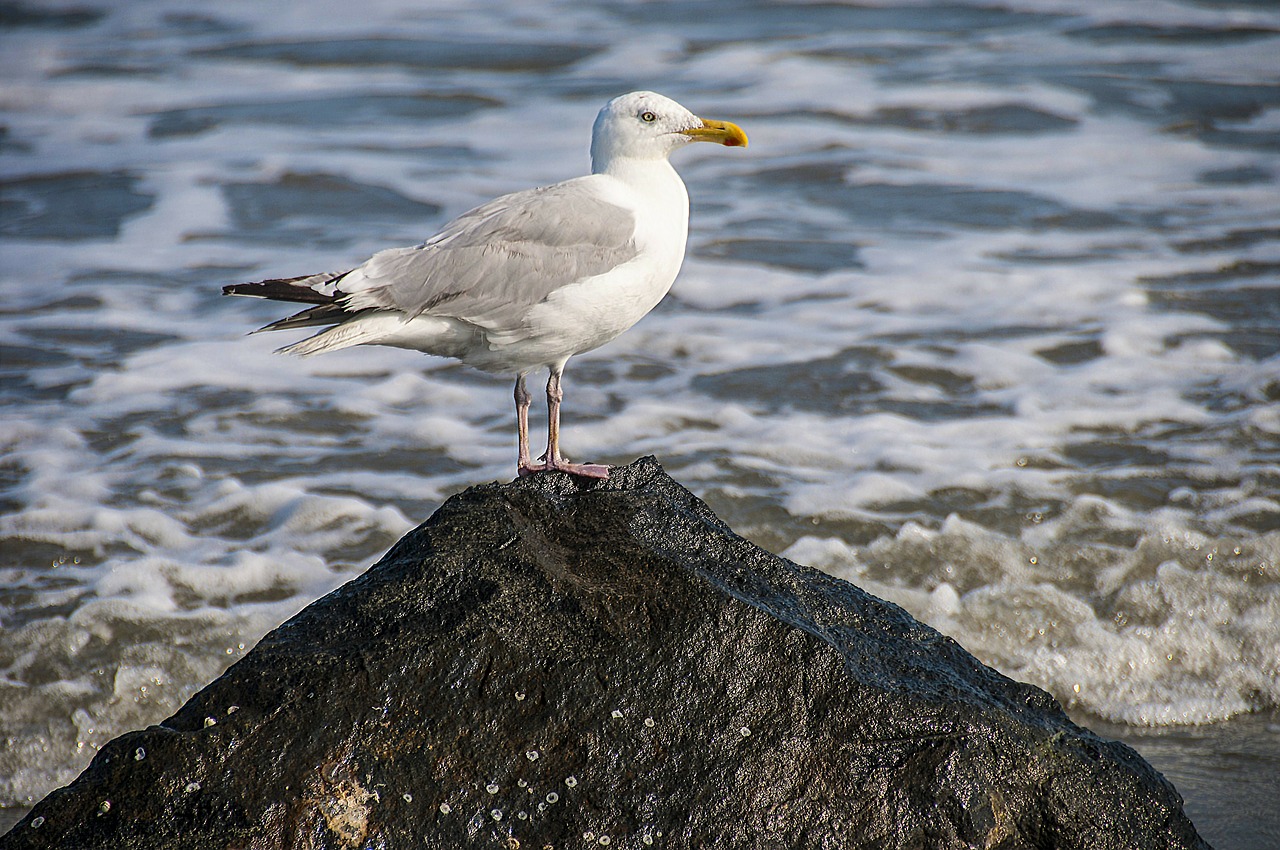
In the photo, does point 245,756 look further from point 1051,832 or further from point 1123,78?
point 1123,78

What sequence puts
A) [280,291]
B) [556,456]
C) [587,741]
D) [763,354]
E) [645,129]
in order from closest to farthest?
[587,741] < [280,291] < [556,456] < [645,129] < [763,354]

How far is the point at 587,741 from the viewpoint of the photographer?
281 cm

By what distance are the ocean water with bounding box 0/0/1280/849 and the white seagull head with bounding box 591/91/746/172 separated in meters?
2.20

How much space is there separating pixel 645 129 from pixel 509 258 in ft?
2.37

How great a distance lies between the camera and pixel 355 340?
13.7 ft

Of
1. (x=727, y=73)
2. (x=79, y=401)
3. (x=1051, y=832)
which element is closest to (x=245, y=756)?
(x=1051, y=832)

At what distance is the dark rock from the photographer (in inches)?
106

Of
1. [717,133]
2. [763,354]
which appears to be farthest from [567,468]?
[763,354]

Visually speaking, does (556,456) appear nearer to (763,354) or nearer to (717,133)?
(717,133)

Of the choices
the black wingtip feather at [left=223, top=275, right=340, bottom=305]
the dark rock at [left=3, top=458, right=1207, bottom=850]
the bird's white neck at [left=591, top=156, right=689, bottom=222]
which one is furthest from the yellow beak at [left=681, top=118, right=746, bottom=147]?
the dark rock at [left=3, top=458, right=1207, bottom=850]

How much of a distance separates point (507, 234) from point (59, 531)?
→ 307cm

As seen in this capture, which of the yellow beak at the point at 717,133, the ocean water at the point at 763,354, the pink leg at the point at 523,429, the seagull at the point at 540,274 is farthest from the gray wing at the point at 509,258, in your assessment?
the ocean water at the point at 763,354

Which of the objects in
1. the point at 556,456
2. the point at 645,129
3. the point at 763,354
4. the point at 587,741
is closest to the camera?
the point at 587,741

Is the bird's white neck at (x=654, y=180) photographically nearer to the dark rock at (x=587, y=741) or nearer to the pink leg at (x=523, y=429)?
the pink leg at (x=523, y=429)
